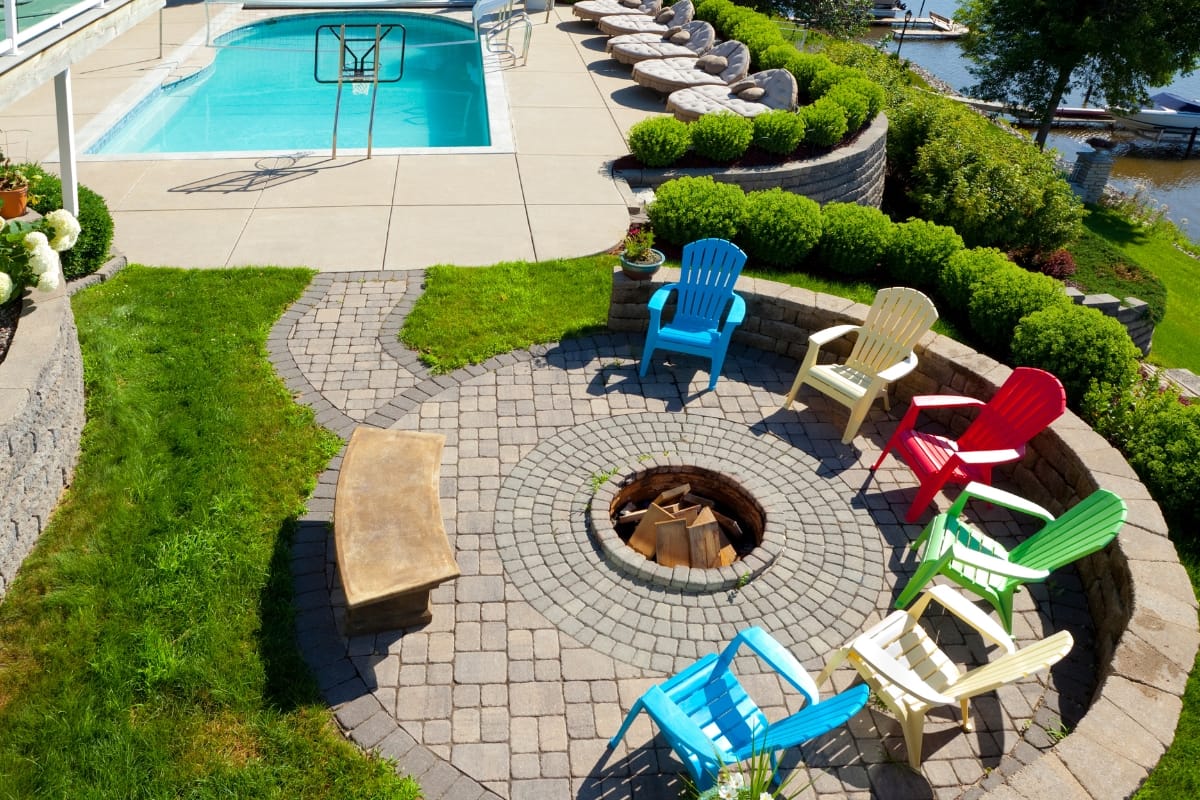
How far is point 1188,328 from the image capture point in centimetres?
1273

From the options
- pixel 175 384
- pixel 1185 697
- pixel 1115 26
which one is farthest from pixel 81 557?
pixel 1115 26

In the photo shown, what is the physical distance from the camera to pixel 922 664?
4.41m

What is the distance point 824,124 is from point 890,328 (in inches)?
206

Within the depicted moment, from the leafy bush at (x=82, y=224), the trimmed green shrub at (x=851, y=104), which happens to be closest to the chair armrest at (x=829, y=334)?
the trimmed green shrub at (x=851, y=104)

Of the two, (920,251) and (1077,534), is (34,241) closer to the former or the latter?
(1077,534)

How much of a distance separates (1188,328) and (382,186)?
37.8 ft

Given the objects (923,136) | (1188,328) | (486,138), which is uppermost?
(923,136)

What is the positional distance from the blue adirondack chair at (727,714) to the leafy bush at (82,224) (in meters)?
6.32

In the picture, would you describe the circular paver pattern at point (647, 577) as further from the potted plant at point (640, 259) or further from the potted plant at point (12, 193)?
the potted plant at point (12, 193)

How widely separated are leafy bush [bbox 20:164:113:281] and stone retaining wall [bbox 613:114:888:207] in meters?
5.65

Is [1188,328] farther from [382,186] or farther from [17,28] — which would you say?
[17,28]

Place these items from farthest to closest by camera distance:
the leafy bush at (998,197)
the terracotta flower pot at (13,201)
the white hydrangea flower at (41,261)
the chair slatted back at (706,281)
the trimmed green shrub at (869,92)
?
the trimmed green shrub at (869,92)
the leafy bush at (998,197)
the terracotta flower pot at (13,201)
the chair slatted back at (706,281)
the white hydrangea flower at (41,261)

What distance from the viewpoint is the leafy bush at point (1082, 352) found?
6430 mm

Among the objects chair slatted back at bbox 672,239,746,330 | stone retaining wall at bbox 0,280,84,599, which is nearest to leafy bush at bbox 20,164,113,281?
stone retaining wall at bbox 0,280,84,599
